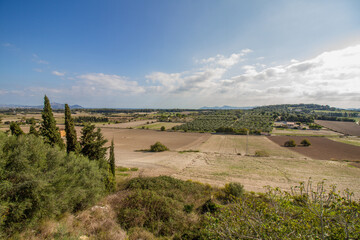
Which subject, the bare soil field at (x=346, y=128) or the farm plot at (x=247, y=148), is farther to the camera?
the bare soil field at (x=346, y=128)

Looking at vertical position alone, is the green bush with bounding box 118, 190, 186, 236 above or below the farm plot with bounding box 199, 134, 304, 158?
above

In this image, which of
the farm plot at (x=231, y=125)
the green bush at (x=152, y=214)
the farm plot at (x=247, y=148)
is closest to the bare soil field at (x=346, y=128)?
the farm plot at (x=231, y=125)

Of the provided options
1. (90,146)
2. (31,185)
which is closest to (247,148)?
(90,146)

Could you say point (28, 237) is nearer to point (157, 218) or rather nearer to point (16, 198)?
point (16, 198)

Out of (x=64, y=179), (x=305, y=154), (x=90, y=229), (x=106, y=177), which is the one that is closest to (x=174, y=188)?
(x=106, y=177)

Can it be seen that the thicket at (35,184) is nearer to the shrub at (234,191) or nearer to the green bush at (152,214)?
the green bush at (152,214)

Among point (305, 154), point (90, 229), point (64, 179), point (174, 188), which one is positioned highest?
point (64, 179)

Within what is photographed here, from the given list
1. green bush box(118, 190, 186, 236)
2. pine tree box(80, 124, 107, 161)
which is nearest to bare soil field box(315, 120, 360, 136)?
green bush box(118, 190, 186, 236)

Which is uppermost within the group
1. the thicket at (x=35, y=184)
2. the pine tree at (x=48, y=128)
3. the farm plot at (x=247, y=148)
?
the pine tree at (x=48, y=128)

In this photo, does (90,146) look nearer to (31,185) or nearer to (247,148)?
(31,185)

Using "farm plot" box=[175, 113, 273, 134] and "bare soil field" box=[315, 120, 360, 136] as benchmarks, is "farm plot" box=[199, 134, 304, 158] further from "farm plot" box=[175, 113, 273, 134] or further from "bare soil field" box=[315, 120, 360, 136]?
"bare soil field" box=[315, 120, 360, 136]

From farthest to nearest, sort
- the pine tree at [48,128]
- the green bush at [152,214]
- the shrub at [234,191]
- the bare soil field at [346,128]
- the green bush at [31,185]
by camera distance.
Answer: the bare soil field at [346,128], the pine tree at [48,128], the shrub at [234,191], the green bush at [152,214], the green bush at [31,185]
